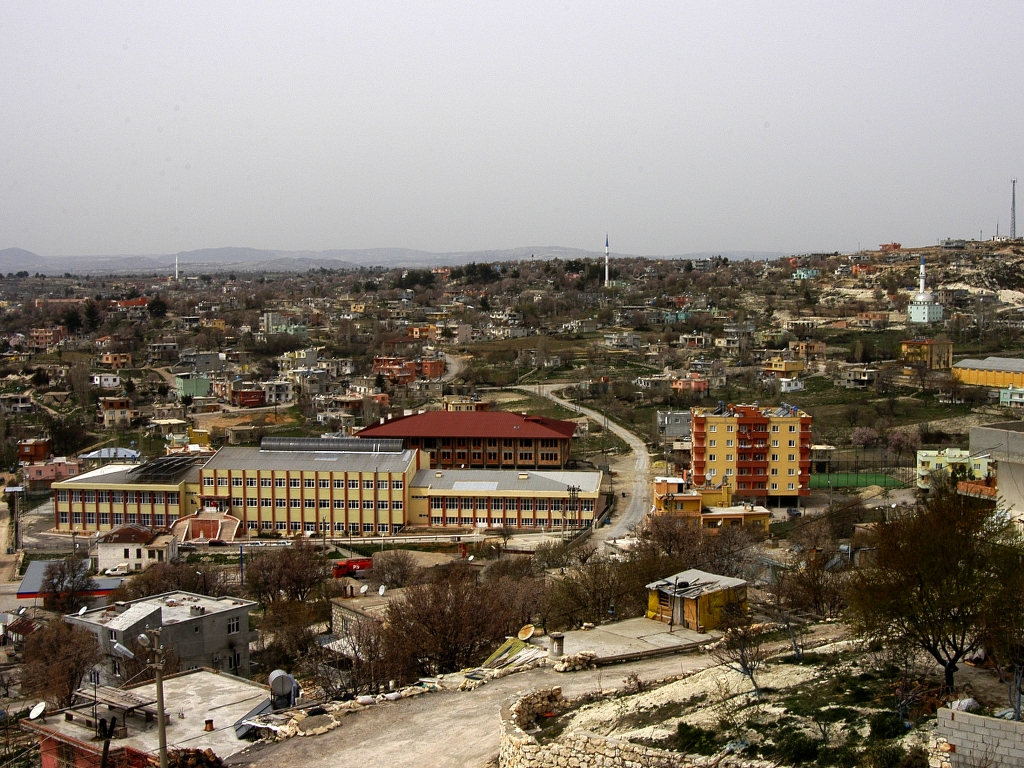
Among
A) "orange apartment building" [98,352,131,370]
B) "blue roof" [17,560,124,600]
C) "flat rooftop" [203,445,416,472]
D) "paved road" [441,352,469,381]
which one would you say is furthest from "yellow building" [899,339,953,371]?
"orange apartment building" [98,352,131,370]

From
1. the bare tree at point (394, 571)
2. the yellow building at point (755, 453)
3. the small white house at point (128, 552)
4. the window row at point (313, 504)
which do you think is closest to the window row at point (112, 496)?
the window row at point (313, 504)

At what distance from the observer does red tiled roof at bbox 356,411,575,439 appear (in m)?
27.6

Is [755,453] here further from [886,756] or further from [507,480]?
[886,756]

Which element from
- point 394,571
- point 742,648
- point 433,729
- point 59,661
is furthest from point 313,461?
point 742,648

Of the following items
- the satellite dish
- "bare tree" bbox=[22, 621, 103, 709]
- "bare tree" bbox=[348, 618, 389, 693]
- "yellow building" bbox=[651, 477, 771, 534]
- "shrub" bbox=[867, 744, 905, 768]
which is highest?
"shrub" bbox=[867, 744, 905, 768]

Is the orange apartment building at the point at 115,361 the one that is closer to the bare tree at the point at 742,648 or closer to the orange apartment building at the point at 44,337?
the orange apartment building at the point at 44,337

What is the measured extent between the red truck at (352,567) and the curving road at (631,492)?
448 cm

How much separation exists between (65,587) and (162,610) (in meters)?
5.30

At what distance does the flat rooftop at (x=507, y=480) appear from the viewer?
76.2ft

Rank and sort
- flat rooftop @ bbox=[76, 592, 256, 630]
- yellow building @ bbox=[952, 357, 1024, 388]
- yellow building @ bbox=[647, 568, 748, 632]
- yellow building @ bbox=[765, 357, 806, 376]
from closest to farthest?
yellow building @ bbox=[647, 568, 748, 632]
flat rooftop @ bbox=[76, 592, 256, 630]
yellow building @ bbox=[952, 357, 1024, 388]
yellow building @ bbox=[765, 357, 806, 376]

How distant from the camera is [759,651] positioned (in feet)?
24.4

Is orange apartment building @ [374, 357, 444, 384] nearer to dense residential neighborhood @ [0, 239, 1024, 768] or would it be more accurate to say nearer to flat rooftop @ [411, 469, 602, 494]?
dense residential neighborhood @ [0, 239, 1024, 768]

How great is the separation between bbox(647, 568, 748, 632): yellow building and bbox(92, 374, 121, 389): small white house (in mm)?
38146

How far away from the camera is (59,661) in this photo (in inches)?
460
